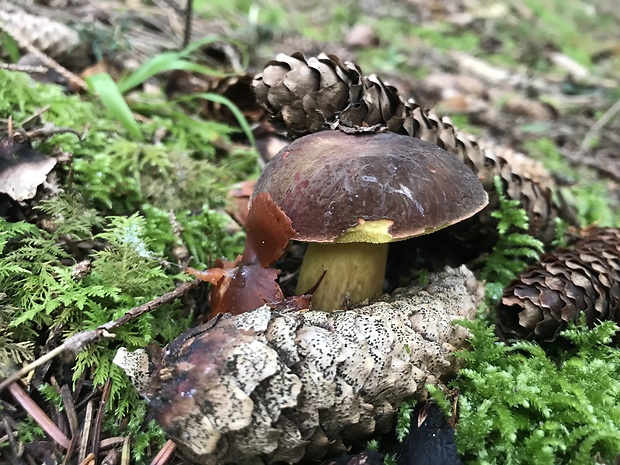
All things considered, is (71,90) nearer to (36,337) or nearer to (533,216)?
(36,337)

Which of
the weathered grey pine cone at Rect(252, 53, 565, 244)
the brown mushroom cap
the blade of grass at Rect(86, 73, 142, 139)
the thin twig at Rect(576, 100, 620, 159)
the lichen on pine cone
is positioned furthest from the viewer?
the thin twig at Rect(576, 100, 620, 159)

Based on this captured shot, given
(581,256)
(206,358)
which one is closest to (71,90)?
(206,358)

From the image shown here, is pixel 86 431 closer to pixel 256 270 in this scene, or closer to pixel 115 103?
pixel 256 270

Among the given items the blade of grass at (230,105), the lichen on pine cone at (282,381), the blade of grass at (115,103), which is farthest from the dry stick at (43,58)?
the lichen on pine cone at (282,381)

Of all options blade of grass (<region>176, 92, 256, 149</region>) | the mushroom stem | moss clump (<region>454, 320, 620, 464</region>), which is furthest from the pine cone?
blade of grass (<region>176, 92, 256, 149</region>)

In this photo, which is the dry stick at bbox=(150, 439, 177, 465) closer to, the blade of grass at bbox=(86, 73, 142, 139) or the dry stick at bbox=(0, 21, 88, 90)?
the blade of grass at bbox=(86, 73, 142, 139)

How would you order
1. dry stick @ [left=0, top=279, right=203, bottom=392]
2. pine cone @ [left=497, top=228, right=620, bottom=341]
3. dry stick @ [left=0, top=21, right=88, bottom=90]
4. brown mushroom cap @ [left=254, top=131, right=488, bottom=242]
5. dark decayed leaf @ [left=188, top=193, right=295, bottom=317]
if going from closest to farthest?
dry stick @ [left=0, top=279, right=203, bottom=392] → brown mushroom cap @ [left=254, top=131, right=488, bottom=242] → dark decayed leaf @ [left=188, top=193, right=295, bottom=317] → pine cone @ [left=497, top=228, right=620, bottom=341] → dry stick @ [left=0, top=21, right=88, bottom=90]

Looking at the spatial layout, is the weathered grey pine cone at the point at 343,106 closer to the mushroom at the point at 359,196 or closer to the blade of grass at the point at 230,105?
the mushroom at the point at 359,196
